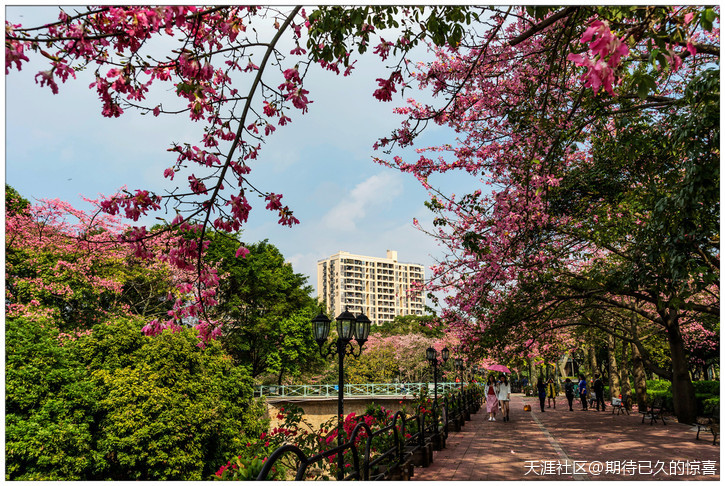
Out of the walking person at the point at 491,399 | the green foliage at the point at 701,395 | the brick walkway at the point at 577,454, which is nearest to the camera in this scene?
the brick walkway at the point at 577,454

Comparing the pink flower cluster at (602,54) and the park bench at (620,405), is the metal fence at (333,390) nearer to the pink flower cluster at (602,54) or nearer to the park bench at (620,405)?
the park bench at (620,405)

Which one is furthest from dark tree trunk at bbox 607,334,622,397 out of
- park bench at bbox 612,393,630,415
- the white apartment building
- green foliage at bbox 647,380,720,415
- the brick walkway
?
the white apartment building

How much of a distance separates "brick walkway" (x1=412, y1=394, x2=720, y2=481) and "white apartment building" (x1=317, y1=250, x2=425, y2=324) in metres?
98.1

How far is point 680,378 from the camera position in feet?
50.9

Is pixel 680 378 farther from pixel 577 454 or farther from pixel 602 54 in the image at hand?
pixel 602 54

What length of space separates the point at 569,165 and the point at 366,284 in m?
108

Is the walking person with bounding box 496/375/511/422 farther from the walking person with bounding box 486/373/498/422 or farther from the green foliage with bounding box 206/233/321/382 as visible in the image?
the green foliage with bounding box 206/233/321/382

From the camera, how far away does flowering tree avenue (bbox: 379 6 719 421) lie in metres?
5.45

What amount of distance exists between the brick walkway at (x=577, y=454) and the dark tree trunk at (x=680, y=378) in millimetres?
986

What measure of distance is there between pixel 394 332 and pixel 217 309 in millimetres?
30688

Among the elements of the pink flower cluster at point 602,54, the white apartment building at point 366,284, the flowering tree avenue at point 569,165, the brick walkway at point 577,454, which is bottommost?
the brick walkway at point 577,454

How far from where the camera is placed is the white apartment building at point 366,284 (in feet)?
375

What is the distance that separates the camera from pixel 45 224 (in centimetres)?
1955

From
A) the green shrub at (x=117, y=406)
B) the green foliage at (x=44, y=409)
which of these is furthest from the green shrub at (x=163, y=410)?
the green foliage at (x=44, y=409)
